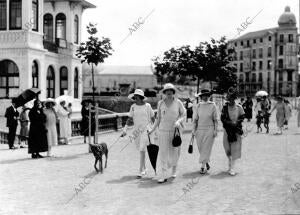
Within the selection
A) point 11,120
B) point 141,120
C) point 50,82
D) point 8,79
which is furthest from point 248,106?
point 141,120

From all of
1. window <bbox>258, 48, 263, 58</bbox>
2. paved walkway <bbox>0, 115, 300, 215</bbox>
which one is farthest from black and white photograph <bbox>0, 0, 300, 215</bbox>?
window <bbox>258, 48, 263, 58</bbox>

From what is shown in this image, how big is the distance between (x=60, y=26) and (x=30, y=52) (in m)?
7.44

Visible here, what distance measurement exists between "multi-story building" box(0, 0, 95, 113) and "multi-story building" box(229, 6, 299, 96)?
194 feet

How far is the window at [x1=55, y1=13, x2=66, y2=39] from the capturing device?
3127 centimetres

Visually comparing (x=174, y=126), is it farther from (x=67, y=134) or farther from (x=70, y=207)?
(x=67, y=134)

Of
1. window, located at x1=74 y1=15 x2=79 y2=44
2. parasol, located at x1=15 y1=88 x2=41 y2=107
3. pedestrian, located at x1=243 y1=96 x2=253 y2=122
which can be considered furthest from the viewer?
window, located at x1=74 y1=15 x2=79 y2=44

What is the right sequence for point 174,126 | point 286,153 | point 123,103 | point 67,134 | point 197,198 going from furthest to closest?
1. point 123,103
2. point 67,134
3. point 286,153
4. point 174,126
5. point 197,198

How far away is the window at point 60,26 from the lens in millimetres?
31266

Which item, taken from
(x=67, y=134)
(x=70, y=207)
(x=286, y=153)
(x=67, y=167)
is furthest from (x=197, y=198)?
(x=67, y=134)

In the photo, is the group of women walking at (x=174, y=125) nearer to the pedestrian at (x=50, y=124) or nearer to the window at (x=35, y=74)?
the pedestrian at (x=50, y=124)

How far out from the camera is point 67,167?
399 inches

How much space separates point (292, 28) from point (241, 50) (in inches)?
506

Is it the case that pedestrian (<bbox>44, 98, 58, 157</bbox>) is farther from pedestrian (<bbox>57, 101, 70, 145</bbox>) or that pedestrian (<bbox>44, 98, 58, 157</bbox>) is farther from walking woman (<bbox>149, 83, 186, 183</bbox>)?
walking woman (<bbox>149, 83, 186, 183</bbox>)

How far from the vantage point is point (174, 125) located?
8664 millimetres
